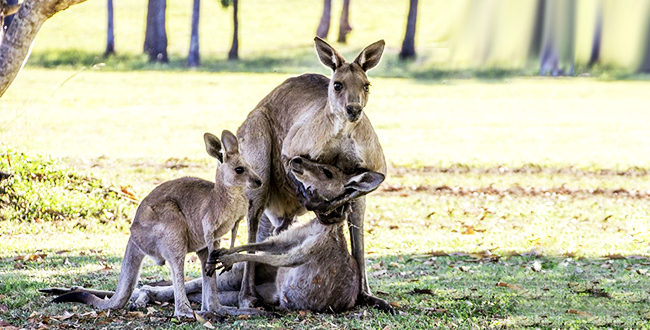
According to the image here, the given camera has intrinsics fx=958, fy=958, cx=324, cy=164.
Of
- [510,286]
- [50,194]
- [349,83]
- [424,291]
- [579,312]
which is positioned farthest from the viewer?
[50,194]

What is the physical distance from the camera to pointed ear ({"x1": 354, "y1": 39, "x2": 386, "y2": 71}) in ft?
19.6

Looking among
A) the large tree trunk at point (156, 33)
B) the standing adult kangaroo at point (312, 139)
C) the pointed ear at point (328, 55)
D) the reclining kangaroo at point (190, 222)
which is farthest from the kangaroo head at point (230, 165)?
the large tree trunk at point (156, 33)

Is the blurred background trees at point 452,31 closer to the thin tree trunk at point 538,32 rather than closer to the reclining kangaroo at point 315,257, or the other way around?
the thin tree trunk at point 538,32

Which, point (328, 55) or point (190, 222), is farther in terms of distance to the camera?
point (328, 55)

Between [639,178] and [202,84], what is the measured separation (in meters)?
14.1

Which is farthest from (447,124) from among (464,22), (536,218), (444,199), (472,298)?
(464,22)

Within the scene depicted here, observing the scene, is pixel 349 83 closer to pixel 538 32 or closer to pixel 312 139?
pixel 312 139

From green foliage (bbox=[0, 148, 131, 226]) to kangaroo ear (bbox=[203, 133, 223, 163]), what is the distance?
5146 millimetres

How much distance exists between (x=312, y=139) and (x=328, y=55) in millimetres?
544

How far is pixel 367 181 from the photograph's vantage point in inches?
227

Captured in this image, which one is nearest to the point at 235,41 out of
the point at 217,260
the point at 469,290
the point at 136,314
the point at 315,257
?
the point at 469,290

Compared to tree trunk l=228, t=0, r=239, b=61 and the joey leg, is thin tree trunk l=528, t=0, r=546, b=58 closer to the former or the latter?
tree trunk l=228, t=0, r=239, b=61

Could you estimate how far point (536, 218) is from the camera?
37.7 feet

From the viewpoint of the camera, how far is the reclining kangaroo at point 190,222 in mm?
5582
